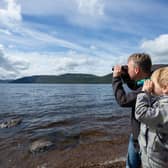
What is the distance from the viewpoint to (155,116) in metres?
3.04

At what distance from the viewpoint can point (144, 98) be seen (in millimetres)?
3150

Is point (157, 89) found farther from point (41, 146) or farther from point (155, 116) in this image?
point (41, 146)

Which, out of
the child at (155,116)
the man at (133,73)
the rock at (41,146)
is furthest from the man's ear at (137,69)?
the rock at (41,146)

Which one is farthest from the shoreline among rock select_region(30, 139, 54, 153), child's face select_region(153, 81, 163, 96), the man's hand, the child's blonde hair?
the child's blonde hair

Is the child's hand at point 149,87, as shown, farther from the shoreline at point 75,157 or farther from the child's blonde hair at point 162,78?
the shoreline at point 75,157

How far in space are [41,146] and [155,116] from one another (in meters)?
8.20

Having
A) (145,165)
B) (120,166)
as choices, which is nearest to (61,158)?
(120,166)

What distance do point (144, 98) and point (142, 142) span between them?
709 millimetres

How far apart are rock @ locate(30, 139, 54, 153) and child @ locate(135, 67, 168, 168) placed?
752cm

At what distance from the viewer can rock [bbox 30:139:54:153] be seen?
33.0 feet

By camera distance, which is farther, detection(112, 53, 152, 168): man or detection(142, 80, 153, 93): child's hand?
detection(112, 53, 152, 168): man

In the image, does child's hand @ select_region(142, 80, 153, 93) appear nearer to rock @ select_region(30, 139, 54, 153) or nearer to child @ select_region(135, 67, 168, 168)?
child @ select_region(135, 67, 168, 168)

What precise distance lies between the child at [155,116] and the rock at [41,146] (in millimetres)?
7523

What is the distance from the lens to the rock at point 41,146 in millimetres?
10061
